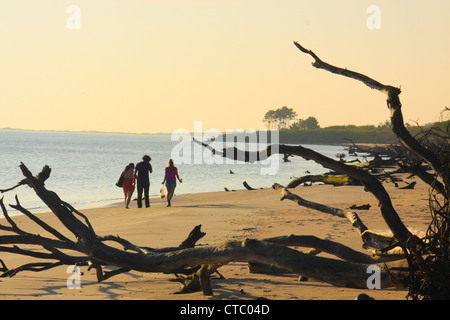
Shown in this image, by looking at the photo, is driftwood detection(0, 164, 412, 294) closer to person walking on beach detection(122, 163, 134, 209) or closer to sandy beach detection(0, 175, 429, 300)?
sandy beach detection(0, 175, 429, 300)

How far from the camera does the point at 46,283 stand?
23.9ft

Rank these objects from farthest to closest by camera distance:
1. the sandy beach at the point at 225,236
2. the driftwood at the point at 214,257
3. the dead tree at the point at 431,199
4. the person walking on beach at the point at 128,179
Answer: the person walking on beach at the point at 128,179, the sandy beach at the point at 225,236, the driftwood at the point at 214,257, the dead tree at the point at 431,199

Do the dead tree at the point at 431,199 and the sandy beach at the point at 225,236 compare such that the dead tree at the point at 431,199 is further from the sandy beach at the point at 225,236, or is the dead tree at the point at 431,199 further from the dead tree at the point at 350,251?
the sandy beach at the point at 225,236

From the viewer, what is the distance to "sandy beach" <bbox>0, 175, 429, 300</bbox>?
6.26 meters

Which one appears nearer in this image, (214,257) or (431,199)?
(431,199)

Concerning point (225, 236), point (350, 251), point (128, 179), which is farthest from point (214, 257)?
point (128, 179)

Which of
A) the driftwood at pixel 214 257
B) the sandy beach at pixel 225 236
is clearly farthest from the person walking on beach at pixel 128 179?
the driftwood at pixel 214 257

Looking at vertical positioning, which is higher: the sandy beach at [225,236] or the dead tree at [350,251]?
the dead tree at [350,251]

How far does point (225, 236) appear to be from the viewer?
11.5 meters

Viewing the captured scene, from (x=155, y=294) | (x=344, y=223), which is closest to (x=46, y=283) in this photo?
(x=155, y=294)

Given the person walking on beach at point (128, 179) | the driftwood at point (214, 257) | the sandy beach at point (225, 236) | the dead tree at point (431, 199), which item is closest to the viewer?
the dead tree at point (431, 199)

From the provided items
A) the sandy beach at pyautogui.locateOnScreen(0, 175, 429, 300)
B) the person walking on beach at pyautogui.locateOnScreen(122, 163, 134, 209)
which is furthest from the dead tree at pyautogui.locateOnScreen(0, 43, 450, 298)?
the person walking on beach at pyautogui.locateOnScreen(122, 163, 134, 209)

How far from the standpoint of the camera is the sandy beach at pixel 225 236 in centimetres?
626

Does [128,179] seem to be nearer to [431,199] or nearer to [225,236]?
[225,236]
